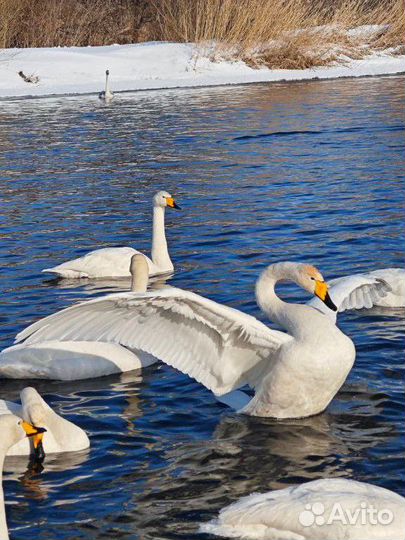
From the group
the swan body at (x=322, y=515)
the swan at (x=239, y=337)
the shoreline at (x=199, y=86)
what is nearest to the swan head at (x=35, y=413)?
the swan at (x=239, y=337)

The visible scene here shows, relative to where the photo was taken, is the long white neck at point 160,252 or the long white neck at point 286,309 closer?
the long white neck at point 286,309

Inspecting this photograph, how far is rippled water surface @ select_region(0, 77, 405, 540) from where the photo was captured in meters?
6.05

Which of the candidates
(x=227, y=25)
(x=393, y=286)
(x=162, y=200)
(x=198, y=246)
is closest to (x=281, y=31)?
(x=227, y=25)

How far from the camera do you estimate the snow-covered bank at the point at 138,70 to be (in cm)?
2891

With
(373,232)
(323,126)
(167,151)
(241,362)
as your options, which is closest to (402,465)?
(241,362)

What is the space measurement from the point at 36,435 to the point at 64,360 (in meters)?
1.65

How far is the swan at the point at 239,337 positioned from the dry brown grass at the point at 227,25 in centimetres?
2376

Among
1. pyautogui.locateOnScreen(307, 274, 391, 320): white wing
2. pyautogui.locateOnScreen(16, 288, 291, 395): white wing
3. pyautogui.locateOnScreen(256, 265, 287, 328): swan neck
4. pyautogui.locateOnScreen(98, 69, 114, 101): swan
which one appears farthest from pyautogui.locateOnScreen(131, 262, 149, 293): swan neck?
pyautogui.locateOnScreen(98, 69, 114, 101): swan

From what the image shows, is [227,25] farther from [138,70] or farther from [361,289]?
[361,289]

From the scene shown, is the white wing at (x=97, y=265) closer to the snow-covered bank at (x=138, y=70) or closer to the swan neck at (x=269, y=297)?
the swan neck at (x=269, y=297)

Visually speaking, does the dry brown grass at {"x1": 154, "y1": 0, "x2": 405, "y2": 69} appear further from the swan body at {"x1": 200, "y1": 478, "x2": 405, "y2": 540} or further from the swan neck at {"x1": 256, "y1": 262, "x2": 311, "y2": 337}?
the swan body at {"x1": 200, "y1": 478, "x2": 405, "y2": 540}

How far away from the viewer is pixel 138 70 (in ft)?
99.9

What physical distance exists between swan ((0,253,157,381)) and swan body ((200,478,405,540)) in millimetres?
2787

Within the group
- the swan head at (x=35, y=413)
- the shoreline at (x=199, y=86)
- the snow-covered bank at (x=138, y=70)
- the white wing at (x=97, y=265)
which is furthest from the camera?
the snow-covered bank at (x=138, y=70)
